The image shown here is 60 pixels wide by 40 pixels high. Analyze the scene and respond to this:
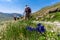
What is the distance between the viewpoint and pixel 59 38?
617 cm

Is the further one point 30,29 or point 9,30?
point 9,30

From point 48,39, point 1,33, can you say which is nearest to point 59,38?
point 48,39

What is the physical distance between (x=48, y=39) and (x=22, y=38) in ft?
3.11

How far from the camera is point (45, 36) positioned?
5879 mm

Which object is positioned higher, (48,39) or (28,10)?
(28,10)

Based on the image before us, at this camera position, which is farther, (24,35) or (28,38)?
(24,35)

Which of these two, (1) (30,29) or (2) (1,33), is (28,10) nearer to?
(2) (1,33)

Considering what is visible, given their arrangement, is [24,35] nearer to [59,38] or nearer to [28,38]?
[28,38]

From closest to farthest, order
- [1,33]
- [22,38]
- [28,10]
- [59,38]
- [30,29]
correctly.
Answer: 1. [30,29]
2. [59,38]
3. [22,38]
4. [1,33]
5. [28,10]

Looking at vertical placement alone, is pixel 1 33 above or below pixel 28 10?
below

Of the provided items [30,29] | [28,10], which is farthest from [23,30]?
[28,10]

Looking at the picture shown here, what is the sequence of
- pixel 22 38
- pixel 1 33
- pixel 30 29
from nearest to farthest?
pixel 30 29 < pixel 22 38 < pixel 1 33

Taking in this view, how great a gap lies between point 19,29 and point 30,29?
3.53 ft

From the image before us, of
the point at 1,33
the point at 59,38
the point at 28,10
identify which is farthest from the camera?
the point at 28,10
